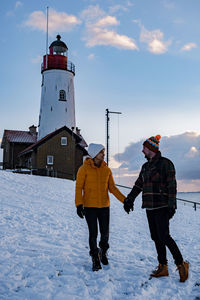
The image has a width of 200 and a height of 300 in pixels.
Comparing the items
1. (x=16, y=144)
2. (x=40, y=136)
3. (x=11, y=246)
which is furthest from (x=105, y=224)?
(x=16, y=144)

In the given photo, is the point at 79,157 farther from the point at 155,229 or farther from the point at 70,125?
the point at 155,229

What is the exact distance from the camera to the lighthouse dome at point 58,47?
39188 mm

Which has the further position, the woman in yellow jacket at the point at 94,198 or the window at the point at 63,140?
the window at the point at 63,140

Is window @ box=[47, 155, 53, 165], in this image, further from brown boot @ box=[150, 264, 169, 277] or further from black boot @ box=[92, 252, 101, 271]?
brown boot @ box=[150, 264, 169, 277]

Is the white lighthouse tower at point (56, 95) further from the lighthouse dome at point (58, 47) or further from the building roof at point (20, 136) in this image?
the building roof at point (20, 136)

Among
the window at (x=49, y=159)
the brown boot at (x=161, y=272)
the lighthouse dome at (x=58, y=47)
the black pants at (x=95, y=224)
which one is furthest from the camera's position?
the lighthouse dome at (x=58, y=47)

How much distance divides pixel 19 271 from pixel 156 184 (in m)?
2.63

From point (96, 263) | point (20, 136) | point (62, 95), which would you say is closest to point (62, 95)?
point (62, 95)

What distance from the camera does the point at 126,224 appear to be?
37.1 feet

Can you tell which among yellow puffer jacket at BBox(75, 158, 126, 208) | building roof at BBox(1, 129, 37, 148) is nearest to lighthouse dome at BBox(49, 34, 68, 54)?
building roof at BBox(1, 129, 37, 148)

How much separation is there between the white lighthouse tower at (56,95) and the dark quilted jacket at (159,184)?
1265 inches

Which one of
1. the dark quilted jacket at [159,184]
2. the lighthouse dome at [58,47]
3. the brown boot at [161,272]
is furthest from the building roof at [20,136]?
the brown boot at [161,272]

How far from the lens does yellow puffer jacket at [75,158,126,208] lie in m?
5.23

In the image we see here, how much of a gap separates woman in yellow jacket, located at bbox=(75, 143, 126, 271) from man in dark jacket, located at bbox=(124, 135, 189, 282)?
29.7 inches
